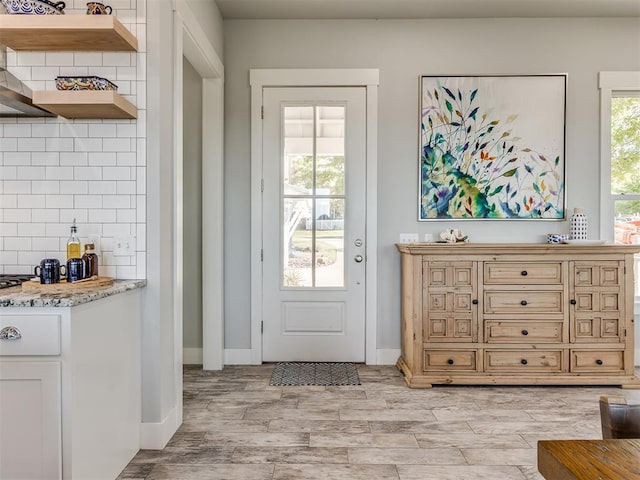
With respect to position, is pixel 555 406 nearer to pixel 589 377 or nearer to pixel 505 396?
pixel 505 396

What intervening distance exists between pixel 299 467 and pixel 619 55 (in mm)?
4008

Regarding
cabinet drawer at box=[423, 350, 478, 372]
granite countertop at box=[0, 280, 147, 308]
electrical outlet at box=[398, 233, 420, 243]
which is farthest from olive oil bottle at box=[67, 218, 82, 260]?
electrical outlet at box=[398, 233, 420, 243]

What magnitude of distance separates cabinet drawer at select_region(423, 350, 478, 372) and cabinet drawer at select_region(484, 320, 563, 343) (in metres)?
0.18

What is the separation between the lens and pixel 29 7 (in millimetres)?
2141

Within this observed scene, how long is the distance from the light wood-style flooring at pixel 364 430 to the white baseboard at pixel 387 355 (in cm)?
32

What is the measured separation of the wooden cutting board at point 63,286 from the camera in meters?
1.95

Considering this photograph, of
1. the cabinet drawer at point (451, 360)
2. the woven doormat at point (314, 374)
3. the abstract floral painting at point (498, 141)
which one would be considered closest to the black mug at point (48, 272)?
the woven doormat at point (314, 374)

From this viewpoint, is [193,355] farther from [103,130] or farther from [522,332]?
[522,332]

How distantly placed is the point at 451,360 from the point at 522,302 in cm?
66

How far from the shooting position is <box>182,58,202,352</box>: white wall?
12.7 ft

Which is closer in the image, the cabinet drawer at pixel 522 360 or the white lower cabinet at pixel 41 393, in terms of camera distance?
the white lower cabinet at pixel 41 393

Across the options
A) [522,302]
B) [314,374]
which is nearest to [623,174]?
[522,302]

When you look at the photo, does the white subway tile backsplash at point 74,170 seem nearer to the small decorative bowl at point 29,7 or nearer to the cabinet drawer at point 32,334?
the small decorative bowl at point 29,7

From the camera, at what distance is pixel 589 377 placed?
3.35 metres
